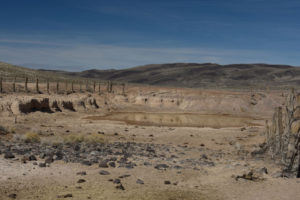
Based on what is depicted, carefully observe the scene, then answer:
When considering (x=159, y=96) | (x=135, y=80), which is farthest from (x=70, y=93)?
(x=135, y=80)

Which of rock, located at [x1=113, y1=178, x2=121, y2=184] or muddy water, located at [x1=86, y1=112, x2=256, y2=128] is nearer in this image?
rock, located at [x1=113, y1=178, x2=121, y2=184]

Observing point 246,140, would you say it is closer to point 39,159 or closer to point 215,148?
point 215,148

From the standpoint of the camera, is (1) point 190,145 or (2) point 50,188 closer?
(2) point 50,188

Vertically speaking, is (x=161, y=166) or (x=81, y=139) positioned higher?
(x=161, y=166)

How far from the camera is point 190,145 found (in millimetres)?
22641

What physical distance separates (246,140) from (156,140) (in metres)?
7.07

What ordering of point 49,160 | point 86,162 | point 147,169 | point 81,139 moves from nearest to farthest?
point 147,169 → point 49,160 → point 86,162 → point 81,139

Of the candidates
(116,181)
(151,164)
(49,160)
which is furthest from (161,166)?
(49,160)

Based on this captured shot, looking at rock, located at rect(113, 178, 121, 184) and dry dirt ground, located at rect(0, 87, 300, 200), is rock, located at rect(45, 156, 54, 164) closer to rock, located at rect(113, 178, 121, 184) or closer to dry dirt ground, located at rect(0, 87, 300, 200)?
dry dirt ground, located at rect(0, 87, 300, 200)

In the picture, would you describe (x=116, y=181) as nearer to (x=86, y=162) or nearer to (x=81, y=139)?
(x=86, y=162)

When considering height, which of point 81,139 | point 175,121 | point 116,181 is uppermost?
point 116,181

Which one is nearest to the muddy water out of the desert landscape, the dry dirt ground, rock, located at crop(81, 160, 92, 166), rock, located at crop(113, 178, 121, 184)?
the dry dirt ground

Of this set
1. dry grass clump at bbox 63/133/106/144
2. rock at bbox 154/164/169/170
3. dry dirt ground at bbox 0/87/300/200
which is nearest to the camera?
dry dirt ground at bbox 0/87/300/200

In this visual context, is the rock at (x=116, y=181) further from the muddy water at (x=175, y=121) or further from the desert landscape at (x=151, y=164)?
the muddy water at (x=175, y=121)
